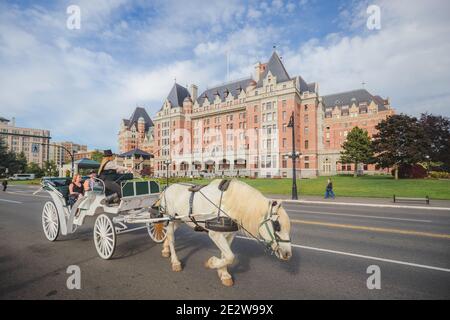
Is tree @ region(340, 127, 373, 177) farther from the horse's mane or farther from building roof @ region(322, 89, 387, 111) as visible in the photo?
the horse's mane

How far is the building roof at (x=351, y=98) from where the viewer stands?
66.3 meters

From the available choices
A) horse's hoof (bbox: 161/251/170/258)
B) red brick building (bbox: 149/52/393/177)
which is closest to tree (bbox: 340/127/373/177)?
red brick building (bbox: 149/52/393/177)

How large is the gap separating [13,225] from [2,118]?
155359 millimetres

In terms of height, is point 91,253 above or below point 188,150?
below

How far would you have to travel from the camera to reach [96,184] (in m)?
5.91

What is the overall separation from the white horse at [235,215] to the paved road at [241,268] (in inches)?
19.8

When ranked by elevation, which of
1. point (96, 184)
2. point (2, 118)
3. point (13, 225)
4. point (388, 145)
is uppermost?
point (2, 118)

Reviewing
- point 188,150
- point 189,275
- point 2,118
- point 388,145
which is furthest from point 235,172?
point 2,118

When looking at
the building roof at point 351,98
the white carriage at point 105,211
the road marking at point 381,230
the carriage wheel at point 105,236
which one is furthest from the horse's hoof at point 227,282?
the building roof at point 351,98

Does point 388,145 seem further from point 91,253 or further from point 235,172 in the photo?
point 91,253

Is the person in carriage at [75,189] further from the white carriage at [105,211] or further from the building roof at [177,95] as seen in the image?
the building roof at [177,95]

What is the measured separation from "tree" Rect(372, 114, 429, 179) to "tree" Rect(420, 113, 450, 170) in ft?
43.1

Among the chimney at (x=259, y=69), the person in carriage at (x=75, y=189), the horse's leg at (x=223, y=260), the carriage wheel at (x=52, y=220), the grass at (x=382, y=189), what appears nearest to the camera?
the horse's leg at (x=223, y=260)

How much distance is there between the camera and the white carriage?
512 cm
